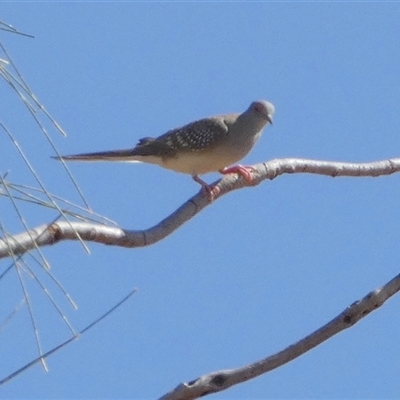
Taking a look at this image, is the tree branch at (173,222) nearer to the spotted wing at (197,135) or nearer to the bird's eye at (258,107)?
the spotted wing at (197,135)

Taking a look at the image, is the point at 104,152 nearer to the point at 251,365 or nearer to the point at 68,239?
the point at 68,239

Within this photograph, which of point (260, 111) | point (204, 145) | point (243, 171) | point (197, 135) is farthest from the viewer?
point (260, 111)

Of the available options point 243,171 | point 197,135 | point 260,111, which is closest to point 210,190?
point 243,171

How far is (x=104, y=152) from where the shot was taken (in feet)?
18.6

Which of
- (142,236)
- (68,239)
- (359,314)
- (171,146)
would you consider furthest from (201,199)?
(171,146)

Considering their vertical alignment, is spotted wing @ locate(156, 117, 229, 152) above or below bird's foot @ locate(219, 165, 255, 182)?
above

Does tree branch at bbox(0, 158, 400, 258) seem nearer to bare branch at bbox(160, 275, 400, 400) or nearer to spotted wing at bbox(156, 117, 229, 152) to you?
bare branch at bbox(160, 275, 400, 400)

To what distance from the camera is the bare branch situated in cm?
213

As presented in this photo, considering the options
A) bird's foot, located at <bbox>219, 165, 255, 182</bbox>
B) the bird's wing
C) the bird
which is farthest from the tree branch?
the bird's wing

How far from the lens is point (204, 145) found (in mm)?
6188

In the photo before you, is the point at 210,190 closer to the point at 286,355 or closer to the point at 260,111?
the point at 286,355

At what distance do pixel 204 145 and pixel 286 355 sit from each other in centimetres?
402

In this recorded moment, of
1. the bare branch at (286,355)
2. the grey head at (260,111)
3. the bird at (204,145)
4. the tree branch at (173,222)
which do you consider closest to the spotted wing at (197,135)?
the bird at (204,145)

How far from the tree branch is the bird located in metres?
0.81
